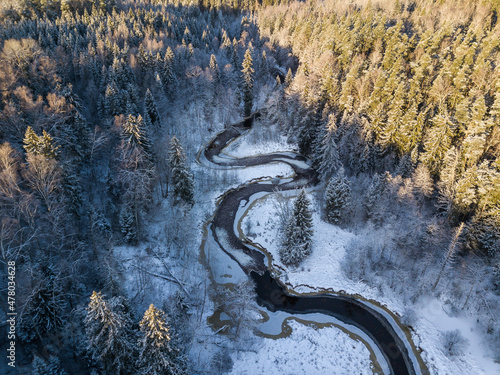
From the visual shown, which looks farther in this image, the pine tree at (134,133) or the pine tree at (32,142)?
the pine tree at (134,133)

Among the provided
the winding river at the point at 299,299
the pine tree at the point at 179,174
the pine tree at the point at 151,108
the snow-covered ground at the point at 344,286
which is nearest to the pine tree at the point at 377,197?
the snow-covered ground at the point at 344,286

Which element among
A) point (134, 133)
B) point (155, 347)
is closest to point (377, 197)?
point (155, 347)

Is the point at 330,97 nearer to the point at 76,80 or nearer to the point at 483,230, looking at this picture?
the point at 483,230

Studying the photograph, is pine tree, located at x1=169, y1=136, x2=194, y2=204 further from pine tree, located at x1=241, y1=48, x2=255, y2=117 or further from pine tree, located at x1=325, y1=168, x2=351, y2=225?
pine tree, located at x1=241, y1=48, x2=255, y2=117

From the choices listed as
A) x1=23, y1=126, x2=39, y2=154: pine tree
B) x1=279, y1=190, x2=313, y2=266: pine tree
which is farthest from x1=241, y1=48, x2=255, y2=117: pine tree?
x1=23, y1=126, x2=39, y2=154: pine tree

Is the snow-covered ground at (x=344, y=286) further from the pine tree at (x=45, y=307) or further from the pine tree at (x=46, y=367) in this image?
the pine tree at (x=46, y=367)
